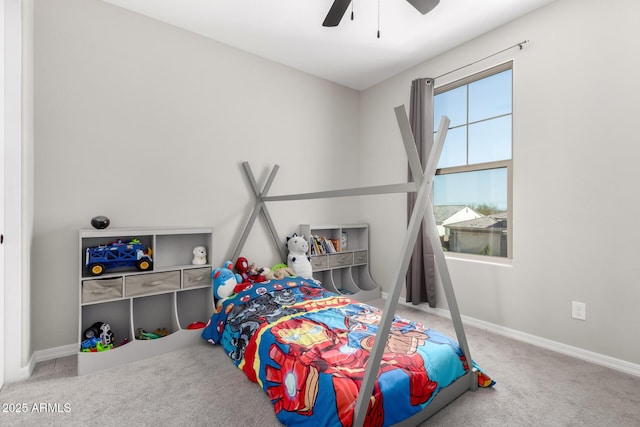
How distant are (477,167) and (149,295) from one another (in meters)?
3.07

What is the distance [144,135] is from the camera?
2.56m

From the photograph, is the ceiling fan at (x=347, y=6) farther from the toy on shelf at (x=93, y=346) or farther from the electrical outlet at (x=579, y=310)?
the toy on shelf at (x=93, y=346)

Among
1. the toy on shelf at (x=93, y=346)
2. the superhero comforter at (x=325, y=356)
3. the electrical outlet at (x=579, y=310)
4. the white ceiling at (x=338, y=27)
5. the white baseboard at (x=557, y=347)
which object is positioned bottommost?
the white baseboard at (x=557, y=347)

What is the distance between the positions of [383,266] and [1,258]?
3.31m

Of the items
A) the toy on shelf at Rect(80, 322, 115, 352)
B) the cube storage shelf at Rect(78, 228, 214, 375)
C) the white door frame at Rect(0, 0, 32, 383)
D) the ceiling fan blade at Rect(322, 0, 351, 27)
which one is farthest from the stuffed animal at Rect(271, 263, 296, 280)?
the ceiling fan blade at Rect(322, 0, 351, 27)

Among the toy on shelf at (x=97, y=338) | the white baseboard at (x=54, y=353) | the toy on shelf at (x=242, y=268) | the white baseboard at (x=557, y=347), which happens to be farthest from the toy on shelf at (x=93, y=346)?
the white baseboard at (x=557, y=347)

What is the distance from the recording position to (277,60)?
329 cm

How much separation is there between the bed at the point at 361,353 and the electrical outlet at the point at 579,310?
1032 millimetres

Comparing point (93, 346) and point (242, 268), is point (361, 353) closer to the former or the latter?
point (242, 268)

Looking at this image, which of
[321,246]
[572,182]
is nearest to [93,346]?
[321,246]

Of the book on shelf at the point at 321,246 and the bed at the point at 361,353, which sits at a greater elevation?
the book on shelf at the point at 321,246

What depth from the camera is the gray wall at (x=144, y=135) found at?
7.22 feet

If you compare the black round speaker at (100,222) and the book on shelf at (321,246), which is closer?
the black round speaker at (100,222)

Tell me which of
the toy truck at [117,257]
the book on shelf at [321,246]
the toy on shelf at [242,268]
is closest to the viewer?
the toy truck at [117,257]
